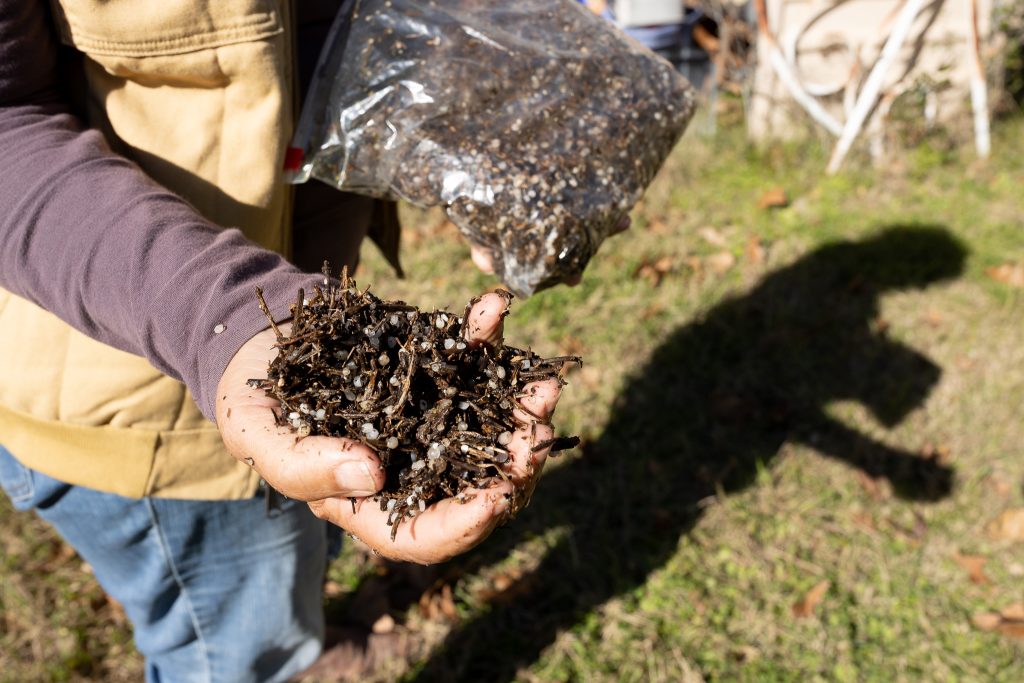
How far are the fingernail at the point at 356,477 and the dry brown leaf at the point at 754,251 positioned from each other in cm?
393

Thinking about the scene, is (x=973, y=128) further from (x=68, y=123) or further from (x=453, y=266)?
(x=68, y=123)

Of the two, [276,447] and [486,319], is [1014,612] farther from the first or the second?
[276,447]

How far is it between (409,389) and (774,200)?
4.32 meters

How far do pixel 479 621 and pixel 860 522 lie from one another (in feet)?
4.74

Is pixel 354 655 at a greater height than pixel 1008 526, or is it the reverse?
pixel 1008 526

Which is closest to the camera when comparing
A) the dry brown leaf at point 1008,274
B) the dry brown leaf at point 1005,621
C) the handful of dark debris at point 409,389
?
the handful of dark debris at point 409,389

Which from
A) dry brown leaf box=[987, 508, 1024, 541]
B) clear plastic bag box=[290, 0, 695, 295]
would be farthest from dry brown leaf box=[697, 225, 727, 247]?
clear plastic bag box=[290, 0, 695, 295]

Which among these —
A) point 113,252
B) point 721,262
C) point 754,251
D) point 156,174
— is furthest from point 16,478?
point 754,251

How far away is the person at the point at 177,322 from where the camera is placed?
47.3 inches

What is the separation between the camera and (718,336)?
421 centimetres

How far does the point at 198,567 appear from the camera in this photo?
6.36 feet

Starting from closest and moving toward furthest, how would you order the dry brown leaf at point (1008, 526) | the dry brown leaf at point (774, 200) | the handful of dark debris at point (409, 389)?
the handful of dark debris at point (409, 389)
the dry brown leaf at point (1008, 526)
the dry brown leaf at point (774, 200)

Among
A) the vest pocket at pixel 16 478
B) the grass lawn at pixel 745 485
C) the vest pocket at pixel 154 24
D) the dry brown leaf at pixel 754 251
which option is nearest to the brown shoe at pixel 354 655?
the grass lawn at pixel 745 485

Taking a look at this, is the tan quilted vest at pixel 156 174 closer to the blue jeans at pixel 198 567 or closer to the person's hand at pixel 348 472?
the blue jeans at pixel 198 567
